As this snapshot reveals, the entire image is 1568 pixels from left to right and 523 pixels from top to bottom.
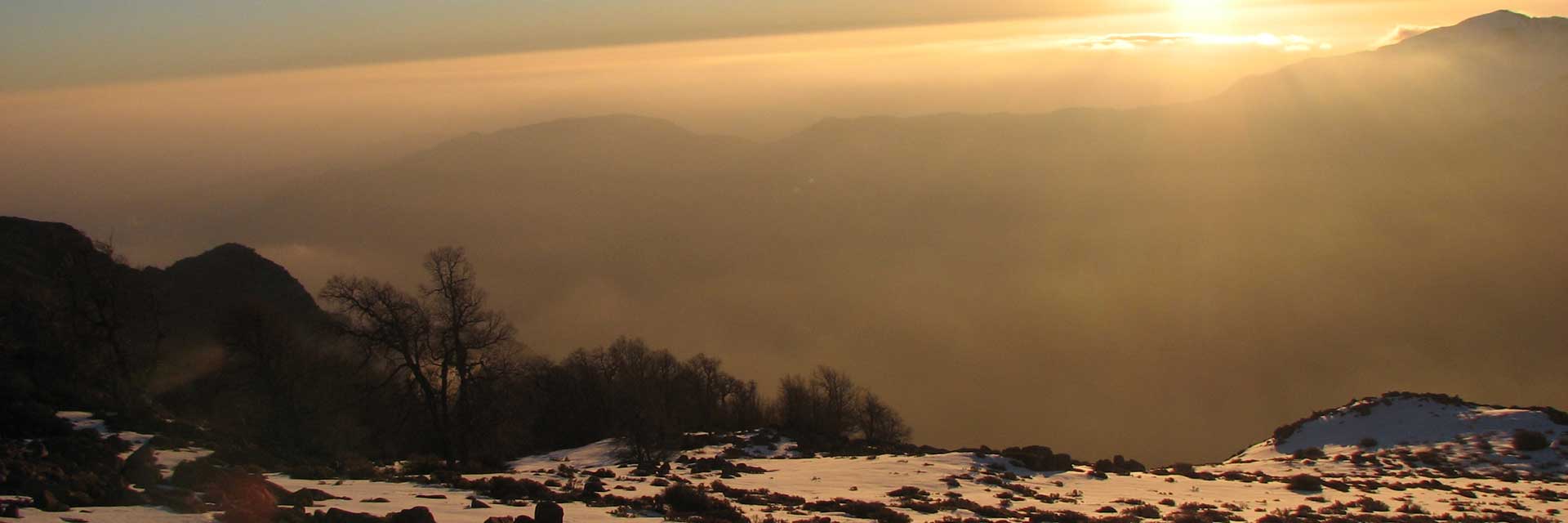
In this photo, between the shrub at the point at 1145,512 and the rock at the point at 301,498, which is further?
the shrub at the point at 1145,512

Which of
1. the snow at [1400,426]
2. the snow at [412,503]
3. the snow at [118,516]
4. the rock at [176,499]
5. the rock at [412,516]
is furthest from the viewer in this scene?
the snow at [1400,426]

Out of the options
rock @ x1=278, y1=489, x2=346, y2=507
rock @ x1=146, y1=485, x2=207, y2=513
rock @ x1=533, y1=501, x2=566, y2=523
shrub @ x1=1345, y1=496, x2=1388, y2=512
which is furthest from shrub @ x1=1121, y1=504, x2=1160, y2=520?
rock @ x1=146, y1=485, x2=207, y2=513

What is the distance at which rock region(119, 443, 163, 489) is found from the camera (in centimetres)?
1411

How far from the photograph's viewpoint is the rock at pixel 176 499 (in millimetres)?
13016

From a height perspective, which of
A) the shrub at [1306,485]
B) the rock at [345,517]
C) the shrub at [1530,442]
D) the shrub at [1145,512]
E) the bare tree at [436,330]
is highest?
the bare tree at [436,330]

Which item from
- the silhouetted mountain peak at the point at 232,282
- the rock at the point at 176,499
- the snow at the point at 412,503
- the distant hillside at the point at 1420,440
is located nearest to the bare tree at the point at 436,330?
the snow at the point at 412,503

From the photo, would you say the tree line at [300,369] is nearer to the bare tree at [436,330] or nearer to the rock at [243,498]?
the bare tree at [436,330]

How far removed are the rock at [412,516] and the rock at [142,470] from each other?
370cm

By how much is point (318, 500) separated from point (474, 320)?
Answer: 1231 cm

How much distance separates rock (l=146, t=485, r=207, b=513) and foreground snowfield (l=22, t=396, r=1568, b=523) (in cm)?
21

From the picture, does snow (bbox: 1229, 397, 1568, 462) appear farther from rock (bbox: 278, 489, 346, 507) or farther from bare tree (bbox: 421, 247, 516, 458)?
rock (bbox: 278, 489, 346, 507)

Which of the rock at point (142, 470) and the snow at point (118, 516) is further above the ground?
the rock at point (142, 470)


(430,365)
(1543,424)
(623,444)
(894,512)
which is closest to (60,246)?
(430,365)

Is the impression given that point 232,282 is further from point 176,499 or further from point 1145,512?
point 1145,512
